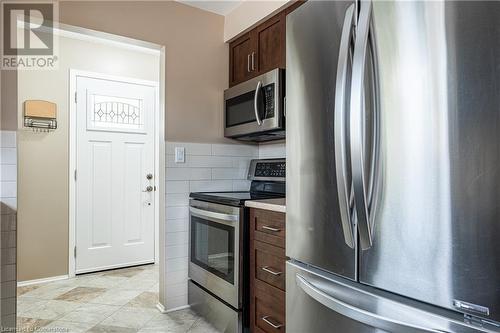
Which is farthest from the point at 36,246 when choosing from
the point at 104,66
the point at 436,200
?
the point at 436,200

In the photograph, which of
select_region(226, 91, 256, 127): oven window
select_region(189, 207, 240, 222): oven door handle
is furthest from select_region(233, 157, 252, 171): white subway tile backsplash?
select_region(189, 207, 240, 222): oven door handle

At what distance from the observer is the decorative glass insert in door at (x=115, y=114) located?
343cm

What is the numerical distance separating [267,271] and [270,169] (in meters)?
0.99

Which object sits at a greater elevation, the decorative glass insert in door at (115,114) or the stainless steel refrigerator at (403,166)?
the decorative glass insert in door at (115,114)

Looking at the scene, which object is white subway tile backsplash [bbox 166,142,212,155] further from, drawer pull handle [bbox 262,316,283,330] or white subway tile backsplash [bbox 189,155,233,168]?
drawer pull handle [bbox 262,316,283,330]

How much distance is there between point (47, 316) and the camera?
2.40 m

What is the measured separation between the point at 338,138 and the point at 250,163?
5.98ft

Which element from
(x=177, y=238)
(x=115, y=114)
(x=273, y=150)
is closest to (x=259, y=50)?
(x=273, y=150)

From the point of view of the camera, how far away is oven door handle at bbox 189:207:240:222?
1988mm

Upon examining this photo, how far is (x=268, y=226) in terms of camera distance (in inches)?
69.3

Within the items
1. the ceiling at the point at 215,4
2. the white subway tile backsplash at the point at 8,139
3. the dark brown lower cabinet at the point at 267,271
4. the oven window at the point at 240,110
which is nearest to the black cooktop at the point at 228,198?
the dark brown lower cabinet at the point at 267,271

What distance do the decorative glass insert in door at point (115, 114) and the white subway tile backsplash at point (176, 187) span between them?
142 cm

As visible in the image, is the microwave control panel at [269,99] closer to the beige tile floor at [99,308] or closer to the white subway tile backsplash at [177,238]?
the white subway tile backsplash at [177,238]

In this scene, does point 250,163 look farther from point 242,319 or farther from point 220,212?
point 242,319
